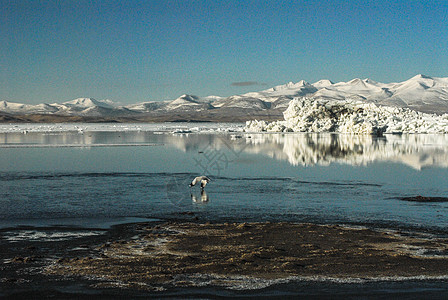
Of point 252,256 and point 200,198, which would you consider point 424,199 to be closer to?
point 200,198

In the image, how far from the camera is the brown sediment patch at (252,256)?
755 cm

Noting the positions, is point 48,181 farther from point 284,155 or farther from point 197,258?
point 284,155

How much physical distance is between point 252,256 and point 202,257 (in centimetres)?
80

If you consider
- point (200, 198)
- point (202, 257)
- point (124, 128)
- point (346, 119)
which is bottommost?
point (202, 257)

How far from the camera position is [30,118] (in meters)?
180

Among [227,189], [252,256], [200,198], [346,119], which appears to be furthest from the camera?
[346,119]

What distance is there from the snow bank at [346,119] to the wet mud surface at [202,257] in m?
48.1

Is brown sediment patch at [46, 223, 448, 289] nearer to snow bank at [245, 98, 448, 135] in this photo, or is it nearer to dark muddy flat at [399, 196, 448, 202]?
dark muddy flat at [399, 196, 448, 202]

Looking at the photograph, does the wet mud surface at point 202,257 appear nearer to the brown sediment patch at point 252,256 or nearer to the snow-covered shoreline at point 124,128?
the brown sediment patch at point 252,256

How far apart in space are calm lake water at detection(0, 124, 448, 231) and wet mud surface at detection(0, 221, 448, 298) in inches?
55.2

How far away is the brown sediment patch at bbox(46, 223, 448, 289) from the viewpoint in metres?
7.55

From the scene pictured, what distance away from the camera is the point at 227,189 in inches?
647

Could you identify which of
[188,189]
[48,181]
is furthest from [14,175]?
[188,189]

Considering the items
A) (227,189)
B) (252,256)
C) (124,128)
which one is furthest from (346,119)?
(252,256)
